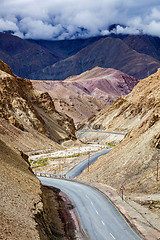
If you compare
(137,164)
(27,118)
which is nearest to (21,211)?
(137,164)

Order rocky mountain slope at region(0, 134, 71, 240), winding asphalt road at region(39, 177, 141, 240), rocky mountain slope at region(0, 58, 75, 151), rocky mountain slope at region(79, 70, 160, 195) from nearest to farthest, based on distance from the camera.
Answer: rocky mountain slope at region(0, 134, 71, 240), winding asphalt road at region(39, 177, 141, 240), rocky mountain slope at region(79, 70, 160, 195), rocky mountain slope at region(0, 58, 75, 151)

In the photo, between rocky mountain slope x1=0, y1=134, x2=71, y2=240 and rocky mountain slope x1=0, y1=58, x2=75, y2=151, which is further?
rocky mountain slope x1=0, y1=58, x2=75, y2=151

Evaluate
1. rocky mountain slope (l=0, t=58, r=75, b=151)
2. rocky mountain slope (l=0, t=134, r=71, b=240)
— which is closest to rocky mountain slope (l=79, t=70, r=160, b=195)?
rocky mountain slope (l=0, t=134, r=71, b=240)

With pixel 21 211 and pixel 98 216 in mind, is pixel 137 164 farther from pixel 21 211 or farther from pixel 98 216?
pixel 21 211

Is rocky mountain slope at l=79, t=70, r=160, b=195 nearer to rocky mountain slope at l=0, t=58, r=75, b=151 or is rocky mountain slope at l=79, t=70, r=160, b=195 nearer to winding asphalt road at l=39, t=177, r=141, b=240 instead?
winding asphalt road at l=39, t=177, r=141, b=240

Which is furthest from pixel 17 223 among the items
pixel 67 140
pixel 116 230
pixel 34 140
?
pixel 67 140

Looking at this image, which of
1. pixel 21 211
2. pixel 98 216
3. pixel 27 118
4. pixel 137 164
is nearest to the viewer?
pixel 21 211
